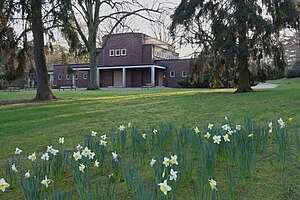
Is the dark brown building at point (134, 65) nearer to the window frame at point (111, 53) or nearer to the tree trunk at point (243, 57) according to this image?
the window frame at point (111, 53)

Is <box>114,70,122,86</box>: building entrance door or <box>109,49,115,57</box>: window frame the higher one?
<box>109,49,115,57</box>: window frame

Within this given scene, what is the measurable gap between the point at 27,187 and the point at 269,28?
14762mm

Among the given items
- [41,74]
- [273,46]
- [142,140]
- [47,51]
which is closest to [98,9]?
[47,51]

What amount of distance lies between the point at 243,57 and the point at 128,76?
90.6ft

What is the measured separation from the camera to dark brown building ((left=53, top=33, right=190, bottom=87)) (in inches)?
1586

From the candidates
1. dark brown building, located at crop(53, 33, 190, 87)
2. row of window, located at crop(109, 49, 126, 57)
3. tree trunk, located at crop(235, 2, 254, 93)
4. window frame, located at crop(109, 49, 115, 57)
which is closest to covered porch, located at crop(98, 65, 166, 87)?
dark brown building, located at crop(53, 33, 190, 87)

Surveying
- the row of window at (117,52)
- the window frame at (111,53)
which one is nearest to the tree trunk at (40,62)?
the row of window at (117,52)

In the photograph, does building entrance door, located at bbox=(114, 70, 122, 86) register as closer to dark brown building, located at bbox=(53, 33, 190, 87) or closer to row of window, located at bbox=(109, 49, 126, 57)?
dark brown building, located at bbox=(53, 33, 190, 87)

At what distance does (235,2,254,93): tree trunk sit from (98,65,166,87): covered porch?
23971 millimetres

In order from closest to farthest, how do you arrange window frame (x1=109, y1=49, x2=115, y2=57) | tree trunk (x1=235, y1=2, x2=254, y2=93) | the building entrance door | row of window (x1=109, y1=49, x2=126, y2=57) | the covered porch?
tree trunk (x1=235, y1=2, x2=254, y2=93)
the covered porch
row of window (x1=109, y1=49, x2=126, y2=57)
window frame (x1=109, y1=49, x2=115, y2=57)
the building entrance door

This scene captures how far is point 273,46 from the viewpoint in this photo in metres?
15.5

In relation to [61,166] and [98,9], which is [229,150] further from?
[98,9]

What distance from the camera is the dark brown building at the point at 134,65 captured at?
132 feet

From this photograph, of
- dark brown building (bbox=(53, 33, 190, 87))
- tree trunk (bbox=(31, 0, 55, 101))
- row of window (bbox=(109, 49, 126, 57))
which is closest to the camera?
tree trunk (bbox=(31, 0, 55, 101))
